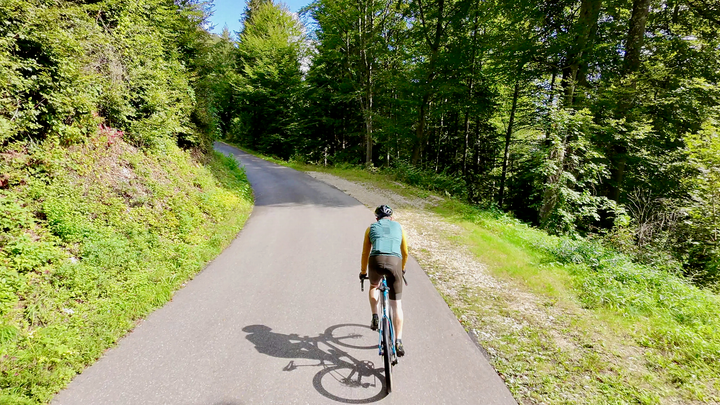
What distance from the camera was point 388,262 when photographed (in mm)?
3875

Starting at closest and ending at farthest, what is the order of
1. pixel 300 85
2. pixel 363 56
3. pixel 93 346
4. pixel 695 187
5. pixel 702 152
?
pixel 93 346 < pixel 702 152 < pixel 695 187 < pixel 363 56 < pixel 300 85

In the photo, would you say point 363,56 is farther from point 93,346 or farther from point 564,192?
point 93,346

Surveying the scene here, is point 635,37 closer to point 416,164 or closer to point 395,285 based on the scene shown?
point 416,164

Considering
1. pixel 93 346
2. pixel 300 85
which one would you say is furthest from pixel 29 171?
pixel 300 85

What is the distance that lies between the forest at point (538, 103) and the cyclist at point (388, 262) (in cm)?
759

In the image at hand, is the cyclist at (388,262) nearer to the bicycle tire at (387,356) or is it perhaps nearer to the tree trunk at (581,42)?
the bicycle tire at (387,356)

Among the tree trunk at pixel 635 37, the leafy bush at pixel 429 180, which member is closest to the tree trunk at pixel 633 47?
the tree trunk at pixel 635 37

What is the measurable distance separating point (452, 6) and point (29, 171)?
66.7ft

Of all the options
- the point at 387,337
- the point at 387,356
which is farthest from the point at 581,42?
the point at 387,356

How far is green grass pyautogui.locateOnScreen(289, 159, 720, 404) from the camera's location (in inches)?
146

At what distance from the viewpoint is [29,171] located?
5500 mm

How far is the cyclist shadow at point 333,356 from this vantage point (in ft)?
11.8

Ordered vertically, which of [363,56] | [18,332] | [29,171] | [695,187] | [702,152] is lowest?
[18,332]

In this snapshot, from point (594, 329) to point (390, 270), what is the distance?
11.9ft
